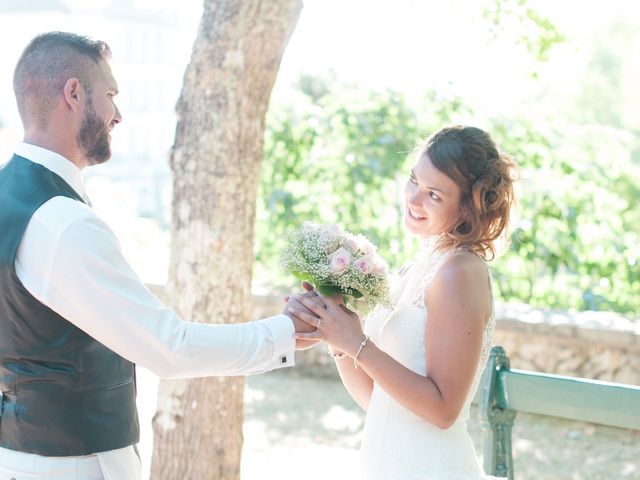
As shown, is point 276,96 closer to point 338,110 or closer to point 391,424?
point 338,110

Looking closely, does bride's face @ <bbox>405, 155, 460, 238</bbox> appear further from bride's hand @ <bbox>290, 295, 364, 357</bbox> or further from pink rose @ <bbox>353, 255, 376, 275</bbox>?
bride's hand @ <bbox>290, 295, 364, 357</bbox>

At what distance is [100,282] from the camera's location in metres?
2.48

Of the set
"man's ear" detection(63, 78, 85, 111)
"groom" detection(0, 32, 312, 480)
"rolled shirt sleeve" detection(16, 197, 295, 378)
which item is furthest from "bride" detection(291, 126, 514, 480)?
"man's ear" detection(63, 78, 85, 111)

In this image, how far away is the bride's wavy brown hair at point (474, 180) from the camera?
304cm

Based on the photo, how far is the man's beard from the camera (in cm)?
277

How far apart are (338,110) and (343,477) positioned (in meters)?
4.84

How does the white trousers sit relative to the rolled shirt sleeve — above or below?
below

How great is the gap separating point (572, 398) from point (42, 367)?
2182 millimetres

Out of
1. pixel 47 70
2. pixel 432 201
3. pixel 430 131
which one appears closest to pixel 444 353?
pixel 432 201

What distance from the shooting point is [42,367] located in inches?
100

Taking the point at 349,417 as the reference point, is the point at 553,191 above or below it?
above

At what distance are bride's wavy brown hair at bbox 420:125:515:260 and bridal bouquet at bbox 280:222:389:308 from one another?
31 cm

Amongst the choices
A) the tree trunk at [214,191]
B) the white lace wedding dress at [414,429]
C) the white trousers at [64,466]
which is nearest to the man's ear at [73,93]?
the white trousers at [64,466]

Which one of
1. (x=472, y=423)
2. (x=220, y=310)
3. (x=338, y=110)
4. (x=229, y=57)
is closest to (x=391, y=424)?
(x=220, y=310)
